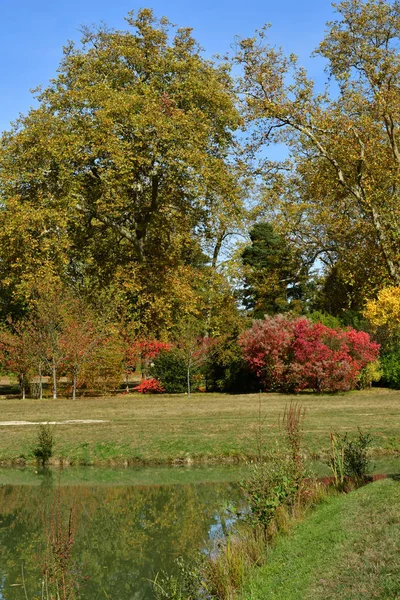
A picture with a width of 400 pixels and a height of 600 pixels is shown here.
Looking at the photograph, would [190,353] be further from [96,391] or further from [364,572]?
[364,572]

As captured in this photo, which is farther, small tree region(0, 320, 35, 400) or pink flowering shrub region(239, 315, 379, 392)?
pink flowering shrub region(239, 315, 379, 392)

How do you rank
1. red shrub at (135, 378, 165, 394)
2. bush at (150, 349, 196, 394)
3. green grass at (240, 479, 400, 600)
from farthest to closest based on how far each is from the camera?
red shrub at (135, 378, 165, 394) < bush at (150, 349, 196, 394) < green grass at (240, 479, 400, 600)

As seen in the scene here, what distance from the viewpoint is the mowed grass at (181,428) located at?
15.9 meters

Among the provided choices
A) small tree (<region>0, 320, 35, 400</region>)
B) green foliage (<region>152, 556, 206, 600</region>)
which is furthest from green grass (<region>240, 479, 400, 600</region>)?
small tree (<region>0, 320, 35, 400</region>)

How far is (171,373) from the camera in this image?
33250 millimetres

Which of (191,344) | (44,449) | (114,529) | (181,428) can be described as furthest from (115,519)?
(191,344)

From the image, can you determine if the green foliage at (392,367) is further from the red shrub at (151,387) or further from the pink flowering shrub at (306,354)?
the red shrub at (151,387)

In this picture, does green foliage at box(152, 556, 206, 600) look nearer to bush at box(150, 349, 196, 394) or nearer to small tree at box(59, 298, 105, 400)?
→ small tree at box(59, 298, 105, 400)

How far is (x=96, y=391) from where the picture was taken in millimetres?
34000

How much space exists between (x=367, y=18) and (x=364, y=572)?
14.2m

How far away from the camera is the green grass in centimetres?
587

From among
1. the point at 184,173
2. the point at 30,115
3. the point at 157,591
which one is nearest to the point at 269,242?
the point at 184,173

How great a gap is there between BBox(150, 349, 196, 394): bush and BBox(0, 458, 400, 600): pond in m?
17.8

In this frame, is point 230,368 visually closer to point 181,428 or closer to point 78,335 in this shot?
point 78,335
